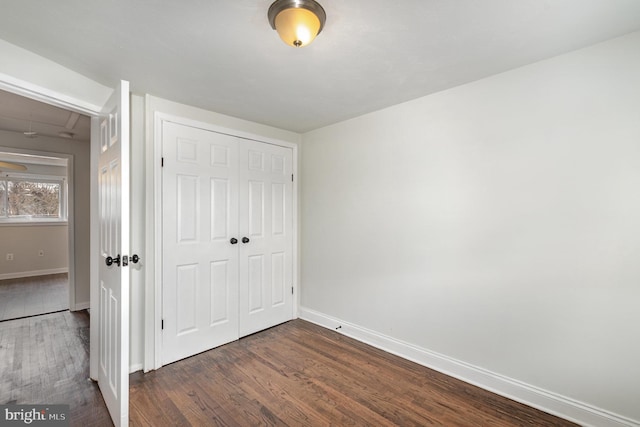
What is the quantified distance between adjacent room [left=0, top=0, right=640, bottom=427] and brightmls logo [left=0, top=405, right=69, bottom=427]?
0.27 feet

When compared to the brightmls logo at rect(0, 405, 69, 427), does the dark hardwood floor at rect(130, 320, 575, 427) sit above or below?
below

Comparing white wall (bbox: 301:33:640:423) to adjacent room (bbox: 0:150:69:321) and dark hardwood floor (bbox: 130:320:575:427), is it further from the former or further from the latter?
adjacent room (bbox: 0:150:69:321)

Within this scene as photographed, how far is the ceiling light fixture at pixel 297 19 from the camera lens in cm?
127

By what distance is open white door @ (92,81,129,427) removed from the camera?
5.32 ft

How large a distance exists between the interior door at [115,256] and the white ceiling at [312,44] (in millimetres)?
310

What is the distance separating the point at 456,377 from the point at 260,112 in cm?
287

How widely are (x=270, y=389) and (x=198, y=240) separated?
1.41 meters

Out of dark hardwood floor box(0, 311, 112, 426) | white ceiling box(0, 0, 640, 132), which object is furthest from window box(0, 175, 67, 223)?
white ceiling box(0, 0, 640, 132)

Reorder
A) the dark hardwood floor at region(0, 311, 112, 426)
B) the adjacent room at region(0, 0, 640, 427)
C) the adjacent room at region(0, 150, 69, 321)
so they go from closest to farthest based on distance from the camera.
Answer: the adjacent room at region(0, 0, 640, 427) → the dark hardwood floor at region(0, 311, 112, 426) → the adjacent room at region(0, 150, 69, 321)

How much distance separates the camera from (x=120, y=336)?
1.63 m

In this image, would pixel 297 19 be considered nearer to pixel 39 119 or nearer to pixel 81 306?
pixel 39 119

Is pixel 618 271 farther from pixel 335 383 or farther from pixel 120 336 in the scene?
pixel 120 336

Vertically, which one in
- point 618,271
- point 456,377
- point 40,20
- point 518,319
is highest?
point 40,20

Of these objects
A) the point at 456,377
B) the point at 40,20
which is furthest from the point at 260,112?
the point at 456,377
